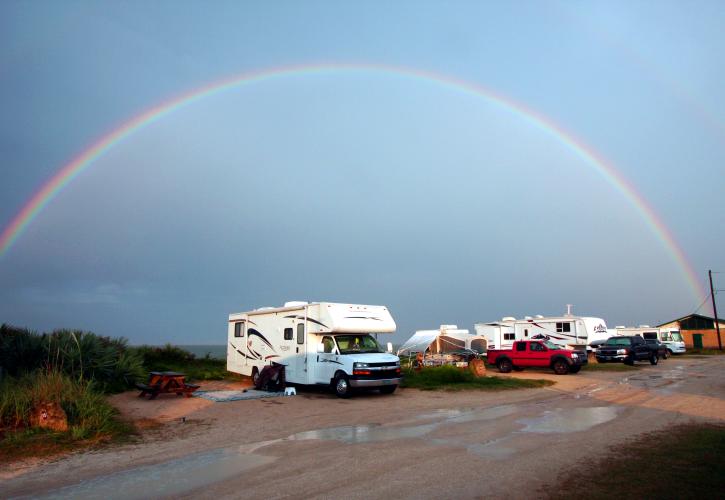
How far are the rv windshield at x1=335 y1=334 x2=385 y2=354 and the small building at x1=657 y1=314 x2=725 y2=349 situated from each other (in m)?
53.5

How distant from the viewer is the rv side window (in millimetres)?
21672

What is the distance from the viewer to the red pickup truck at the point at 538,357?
25233 mm

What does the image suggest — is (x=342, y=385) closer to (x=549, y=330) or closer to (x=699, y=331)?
(x=549, y=330)

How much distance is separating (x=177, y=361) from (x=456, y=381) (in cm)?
1590

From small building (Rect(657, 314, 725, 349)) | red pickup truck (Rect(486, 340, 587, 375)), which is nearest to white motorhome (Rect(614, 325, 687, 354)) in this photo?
small building (Rect(657, 314, 725, 349))

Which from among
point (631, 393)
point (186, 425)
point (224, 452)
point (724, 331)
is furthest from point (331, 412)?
point (724, 331)

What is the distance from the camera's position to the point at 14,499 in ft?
22.0

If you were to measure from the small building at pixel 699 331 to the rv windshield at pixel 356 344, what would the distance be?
53.5m

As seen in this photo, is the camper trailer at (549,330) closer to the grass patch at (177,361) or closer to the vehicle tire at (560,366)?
the vehicle tire at (560,366)

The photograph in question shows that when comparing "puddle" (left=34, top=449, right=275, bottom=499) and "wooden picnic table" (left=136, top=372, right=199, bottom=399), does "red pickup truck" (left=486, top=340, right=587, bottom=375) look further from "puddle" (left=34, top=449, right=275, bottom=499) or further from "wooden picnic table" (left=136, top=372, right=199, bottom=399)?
"puddle" (left=34, top=449, right=275, bottom=499)

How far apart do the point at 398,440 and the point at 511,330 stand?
28922 millimetres

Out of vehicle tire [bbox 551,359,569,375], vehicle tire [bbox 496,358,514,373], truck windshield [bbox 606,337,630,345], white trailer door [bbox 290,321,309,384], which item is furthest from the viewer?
truck windshield [bbox 606,337,630,345]

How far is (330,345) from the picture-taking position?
1752 centimetres

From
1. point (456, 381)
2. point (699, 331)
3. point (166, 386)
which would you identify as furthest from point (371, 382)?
point (699, 331)
